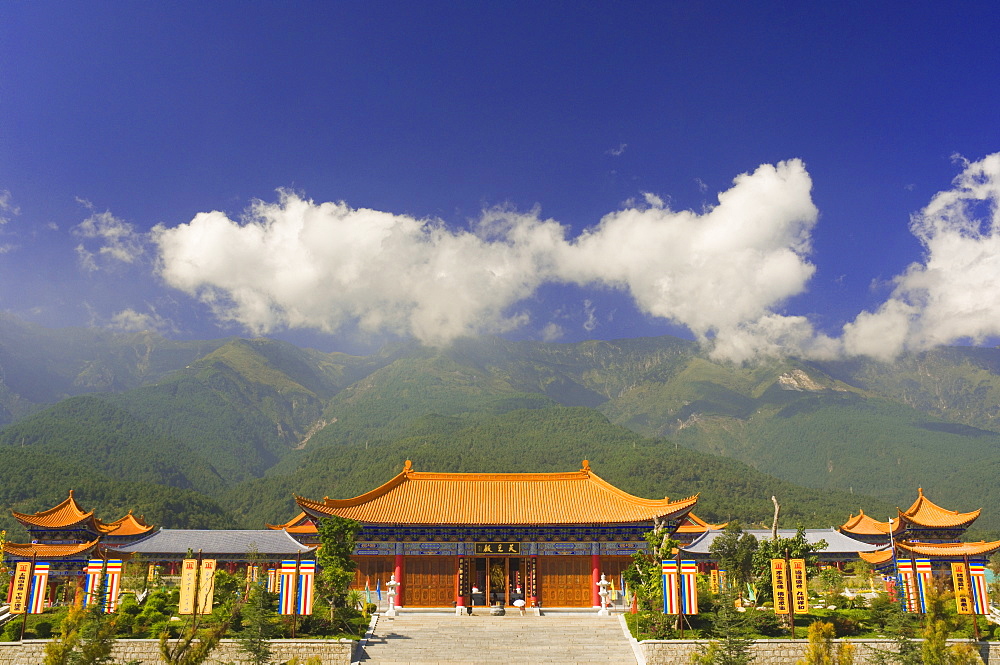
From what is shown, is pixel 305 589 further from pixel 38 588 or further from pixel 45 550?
pixel 45 550

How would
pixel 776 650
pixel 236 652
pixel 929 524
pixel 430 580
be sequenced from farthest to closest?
pixel 929 524, pixel 430 580, pixel 776 650, pixel 236 652

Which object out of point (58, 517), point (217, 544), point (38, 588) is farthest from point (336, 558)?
point (217, 544)

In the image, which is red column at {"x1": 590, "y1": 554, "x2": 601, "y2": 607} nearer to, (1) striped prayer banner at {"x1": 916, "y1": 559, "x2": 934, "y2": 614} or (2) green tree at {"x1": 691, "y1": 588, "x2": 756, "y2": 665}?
(2) green tree at {"x1": 691, "y1": 588, "x2": 756, "y2": 665}

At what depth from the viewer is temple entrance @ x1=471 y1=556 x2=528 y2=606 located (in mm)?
31906

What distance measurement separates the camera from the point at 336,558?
25359mm

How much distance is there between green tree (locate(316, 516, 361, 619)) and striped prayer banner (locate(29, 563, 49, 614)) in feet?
34.6

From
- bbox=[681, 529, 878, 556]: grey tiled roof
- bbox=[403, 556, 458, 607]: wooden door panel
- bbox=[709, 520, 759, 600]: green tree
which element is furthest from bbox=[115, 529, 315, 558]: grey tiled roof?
bbox=[709, 520, 759, 600]: green tree

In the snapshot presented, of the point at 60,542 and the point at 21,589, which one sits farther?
the point at 60,542

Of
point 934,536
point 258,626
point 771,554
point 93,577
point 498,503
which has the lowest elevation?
point 258,626

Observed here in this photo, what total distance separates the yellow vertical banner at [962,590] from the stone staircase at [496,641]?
11827mm

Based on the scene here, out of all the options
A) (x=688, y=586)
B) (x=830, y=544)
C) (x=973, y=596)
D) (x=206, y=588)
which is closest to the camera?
(x=206, y=588)

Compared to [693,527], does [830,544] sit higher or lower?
lower

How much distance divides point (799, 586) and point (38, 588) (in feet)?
90.0

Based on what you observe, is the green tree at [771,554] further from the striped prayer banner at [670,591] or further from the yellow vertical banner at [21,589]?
the yellow vertical banner at [21,589]
